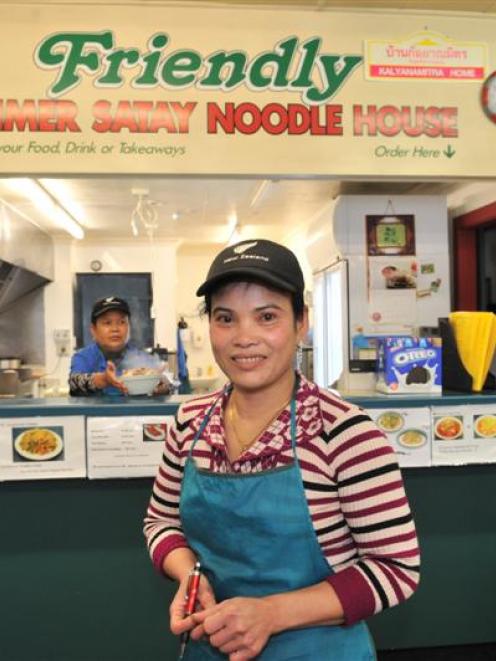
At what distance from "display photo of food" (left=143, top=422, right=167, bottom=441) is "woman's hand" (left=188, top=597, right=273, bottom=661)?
1.10m

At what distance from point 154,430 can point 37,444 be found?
39 cm

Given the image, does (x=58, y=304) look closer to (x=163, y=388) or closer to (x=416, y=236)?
(x=416, y=236)

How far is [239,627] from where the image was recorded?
2.87ft

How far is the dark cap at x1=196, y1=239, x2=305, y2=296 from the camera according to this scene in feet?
3.15

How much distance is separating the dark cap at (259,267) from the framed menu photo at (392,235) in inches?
123

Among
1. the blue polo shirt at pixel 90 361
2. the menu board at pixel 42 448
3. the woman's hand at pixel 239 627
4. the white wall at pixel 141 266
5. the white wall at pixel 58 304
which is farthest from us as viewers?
the white wall at pixel 141 266

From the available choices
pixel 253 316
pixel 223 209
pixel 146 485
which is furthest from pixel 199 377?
pixel 253 316

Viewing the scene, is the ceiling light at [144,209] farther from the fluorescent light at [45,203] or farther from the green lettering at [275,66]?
the green lettering at [275,66]

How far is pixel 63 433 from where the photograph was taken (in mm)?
1945

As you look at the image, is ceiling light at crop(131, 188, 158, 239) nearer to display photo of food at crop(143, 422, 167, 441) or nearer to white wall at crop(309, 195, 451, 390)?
white wall at crop(309, 195, 451, 390)

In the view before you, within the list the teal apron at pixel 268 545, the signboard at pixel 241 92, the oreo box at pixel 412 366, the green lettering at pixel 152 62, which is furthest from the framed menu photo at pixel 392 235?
the teal apron at pixel 268 545

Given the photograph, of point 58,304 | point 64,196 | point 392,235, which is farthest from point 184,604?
point 58,304

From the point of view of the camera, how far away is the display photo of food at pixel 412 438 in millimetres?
2090

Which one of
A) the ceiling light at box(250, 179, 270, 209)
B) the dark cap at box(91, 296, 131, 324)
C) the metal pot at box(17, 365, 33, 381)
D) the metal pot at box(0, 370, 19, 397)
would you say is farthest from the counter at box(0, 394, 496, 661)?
the metal pot at box(17, 365, 33, 381)
